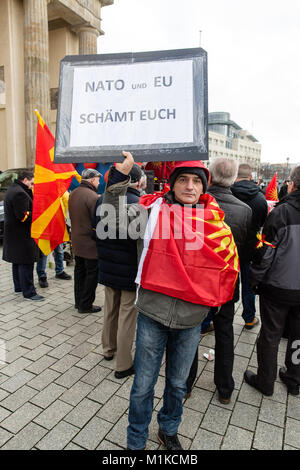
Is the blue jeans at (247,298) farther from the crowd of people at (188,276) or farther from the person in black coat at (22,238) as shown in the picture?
the person in black coat at (22,238)

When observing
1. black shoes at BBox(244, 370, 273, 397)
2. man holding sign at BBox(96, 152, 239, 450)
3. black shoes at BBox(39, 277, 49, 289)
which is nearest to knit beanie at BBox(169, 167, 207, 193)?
man holding sign at BBox(96, 152, 239, 450)

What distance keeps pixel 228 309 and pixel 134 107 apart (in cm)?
169

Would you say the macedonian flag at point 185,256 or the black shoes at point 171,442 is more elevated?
the macedonian flag at point 185,256

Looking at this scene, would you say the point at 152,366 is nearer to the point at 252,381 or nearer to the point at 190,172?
the point at 190,172

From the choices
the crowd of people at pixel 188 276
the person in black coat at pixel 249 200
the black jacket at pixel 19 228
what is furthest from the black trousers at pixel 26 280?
the person in black coat at pixel 249 200

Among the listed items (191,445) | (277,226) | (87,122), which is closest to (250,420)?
(191,445)

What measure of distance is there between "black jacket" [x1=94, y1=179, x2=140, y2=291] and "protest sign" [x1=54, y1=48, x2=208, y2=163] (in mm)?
899

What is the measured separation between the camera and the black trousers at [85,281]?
413cm

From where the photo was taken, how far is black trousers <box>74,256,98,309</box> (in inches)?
163

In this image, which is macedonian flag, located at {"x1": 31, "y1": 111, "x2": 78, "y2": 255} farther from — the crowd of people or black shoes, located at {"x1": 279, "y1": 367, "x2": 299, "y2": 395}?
black shoes, located at {"x1": 279, "y1": 367, "x2": 299, "y2": 395}

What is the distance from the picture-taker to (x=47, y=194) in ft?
14.2

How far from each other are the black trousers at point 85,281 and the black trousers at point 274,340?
7.42 feet

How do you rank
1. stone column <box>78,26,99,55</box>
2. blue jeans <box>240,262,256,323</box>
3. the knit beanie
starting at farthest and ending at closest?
stone column <box>78,26,99,55</box>, blue jeans <box>240,262,256,323</box>, the knit beanie

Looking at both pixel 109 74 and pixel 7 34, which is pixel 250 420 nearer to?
pixel 109 74
